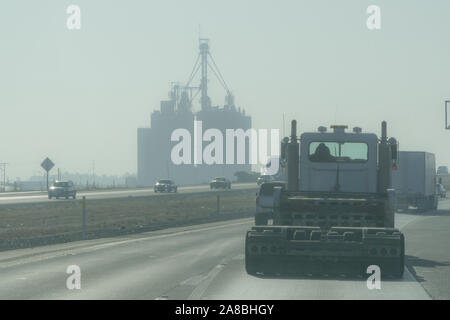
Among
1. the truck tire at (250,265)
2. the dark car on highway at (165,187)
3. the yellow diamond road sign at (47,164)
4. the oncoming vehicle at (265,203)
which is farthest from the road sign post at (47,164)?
the truck tire at (250,265)

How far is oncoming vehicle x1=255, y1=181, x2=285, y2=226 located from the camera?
19016 millimetres

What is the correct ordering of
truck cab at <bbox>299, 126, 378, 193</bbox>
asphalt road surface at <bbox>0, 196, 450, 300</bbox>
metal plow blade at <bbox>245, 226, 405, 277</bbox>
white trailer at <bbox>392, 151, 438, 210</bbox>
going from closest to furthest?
asphalt road surface at <bbox>0, 196, 450, 300</bbox>
metal plow blade at <bbox>245, 226, 405, 277</bbox>
truck cab at <bbox>299, 126, 378, 193</bbox>
white trailer at <bbox>392, 151, 438, 210</bbox>

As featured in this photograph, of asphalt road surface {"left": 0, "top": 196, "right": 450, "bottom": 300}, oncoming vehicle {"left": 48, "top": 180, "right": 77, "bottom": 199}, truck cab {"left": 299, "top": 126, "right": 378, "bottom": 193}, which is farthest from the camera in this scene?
oncoming vehicle {"left": 48, "top": 180, "right": 77, "bottom": 199}

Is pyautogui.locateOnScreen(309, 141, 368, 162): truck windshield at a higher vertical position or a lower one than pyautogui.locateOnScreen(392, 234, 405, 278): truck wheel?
higher

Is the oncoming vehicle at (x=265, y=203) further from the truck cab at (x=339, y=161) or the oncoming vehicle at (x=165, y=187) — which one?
the oncoming vehicle at (x=165, y=187)

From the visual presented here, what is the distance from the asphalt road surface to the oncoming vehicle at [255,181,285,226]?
99cm

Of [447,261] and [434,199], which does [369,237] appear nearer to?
[447,261]

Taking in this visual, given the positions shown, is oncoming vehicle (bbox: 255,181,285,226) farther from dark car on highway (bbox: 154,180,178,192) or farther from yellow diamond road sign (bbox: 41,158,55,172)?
dark car on highway (bbox: 154,180,178,192)

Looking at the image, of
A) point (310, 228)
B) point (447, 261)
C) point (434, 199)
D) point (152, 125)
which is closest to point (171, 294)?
point (310, 228)

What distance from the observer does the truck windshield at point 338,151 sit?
1698cm

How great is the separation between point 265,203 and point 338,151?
3567 mm

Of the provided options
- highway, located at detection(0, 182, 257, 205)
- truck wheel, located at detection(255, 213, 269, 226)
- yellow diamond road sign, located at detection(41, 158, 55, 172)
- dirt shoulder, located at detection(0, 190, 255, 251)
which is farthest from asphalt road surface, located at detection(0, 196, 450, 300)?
yellow diamond road sign, located at detection(41, 158, 55, 172)

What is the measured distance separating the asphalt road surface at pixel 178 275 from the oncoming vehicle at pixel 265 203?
987mm
